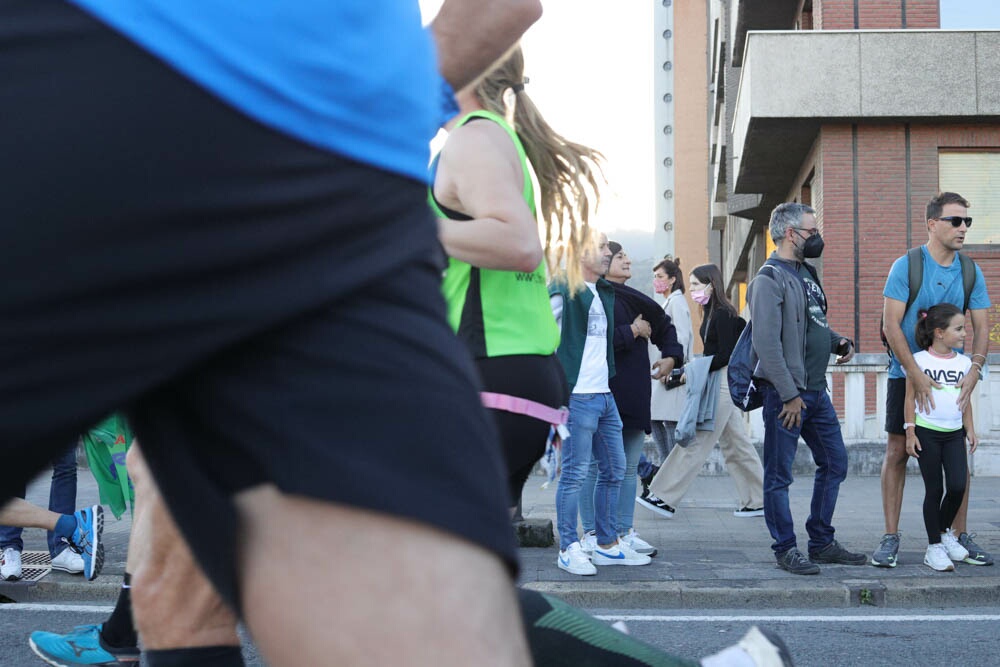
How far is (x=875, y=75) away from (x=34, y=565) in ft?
47.5

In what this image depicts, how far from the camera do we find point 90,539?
6.22 m

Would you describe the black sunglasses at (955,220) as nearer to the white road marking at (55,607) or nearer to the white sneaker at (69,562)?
the white road marking at (55,607)

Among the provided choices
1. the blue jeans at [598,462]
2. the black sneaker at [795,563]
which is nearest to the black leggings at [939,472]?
the black sneaker at [795,563]

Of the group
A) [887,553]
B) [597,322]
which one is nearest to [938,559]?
[887,553]

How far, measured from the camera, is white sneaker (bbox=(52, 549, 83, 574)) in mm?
6617

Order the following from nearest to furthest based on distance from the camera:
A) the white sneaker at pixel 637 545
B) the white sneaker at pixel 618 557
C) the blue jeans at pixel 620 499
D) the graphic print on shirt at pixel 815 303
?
the white sneaker at pixel 618 557, the graphic print on shirt at pixel 815 303, the white sneaker at pixel 637 545, the blue jeans at pixel 620 499

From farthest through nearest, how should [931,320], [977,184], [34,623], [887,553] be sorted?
[977,184] → [931,320] → [887,553] → [34,623]

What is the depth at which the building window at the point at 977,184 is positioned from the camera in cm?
1770

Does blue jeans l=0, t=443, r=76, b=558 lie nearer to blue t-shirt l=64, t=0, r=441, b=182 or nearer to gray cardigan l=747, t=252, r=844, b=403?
gray cardigan l=747, t=252, r=844, b=403

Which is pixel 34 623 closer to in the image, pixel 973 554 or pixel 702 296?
pixel 973 554

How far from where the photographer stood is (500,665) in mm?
951

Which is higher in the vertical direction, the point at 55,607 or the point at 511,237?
the point at 511,237

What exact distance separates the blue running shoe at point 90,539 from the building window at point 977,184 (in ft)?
48.7

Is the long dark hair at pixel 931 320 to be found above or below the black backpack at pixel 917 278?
below
